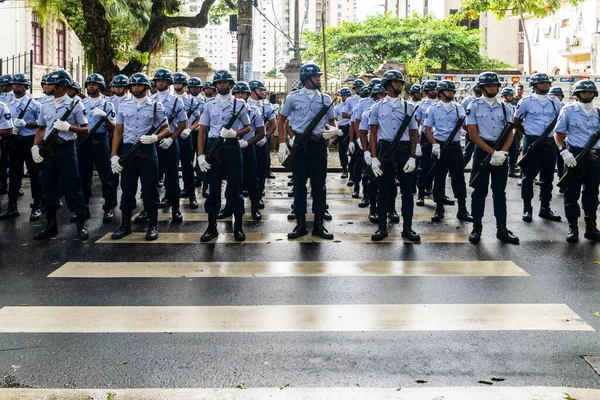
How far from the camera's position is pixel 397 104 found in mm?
9180

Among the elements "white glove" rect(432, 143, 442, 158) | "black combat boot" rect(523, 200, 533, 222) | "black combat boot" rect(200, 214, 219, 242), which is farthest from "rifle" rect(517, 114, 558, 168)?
"black combat boot" rect(200, 214, 219, 242)

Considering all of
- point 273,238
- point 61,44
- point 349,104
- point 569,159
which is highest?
point 61,44

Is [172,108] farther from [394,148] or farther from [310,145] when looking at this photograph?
[394,148]

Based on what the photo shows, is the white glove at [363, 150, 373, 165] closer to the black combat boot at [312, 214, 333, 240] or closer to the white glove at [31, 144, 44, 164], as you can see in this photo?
the black combat boot at [312, 214, 333, 240]

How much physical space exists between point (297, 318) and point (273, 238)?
359cm

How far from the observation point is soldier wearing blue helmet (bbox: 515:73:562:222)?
421 inches

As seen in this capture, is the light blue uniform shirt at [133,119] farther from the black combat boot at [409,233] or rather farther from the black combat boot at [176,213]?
the black combat boot at [409,233]

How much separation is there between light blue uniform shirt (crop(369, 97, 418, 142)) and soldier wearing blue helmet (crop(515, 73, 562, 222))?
2349mm

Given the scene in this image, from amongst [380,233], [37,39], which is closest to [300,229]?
[380,233]

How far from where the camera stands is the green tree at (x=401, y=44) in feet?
128

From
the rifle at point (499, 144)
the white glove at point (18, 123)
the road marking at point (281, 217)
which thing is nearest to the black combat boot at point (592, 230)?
the rifle at point (499, 144)

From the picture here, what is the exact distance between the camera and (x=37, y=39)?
2712 cm

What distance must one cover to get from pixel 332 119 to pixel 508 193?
617 centimetres

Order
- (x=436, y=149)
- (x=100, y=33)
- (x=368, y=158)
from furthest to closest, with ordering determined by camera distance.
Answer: (x=100, y=33)
(x=436, y=149)
(x=368, y=158)
